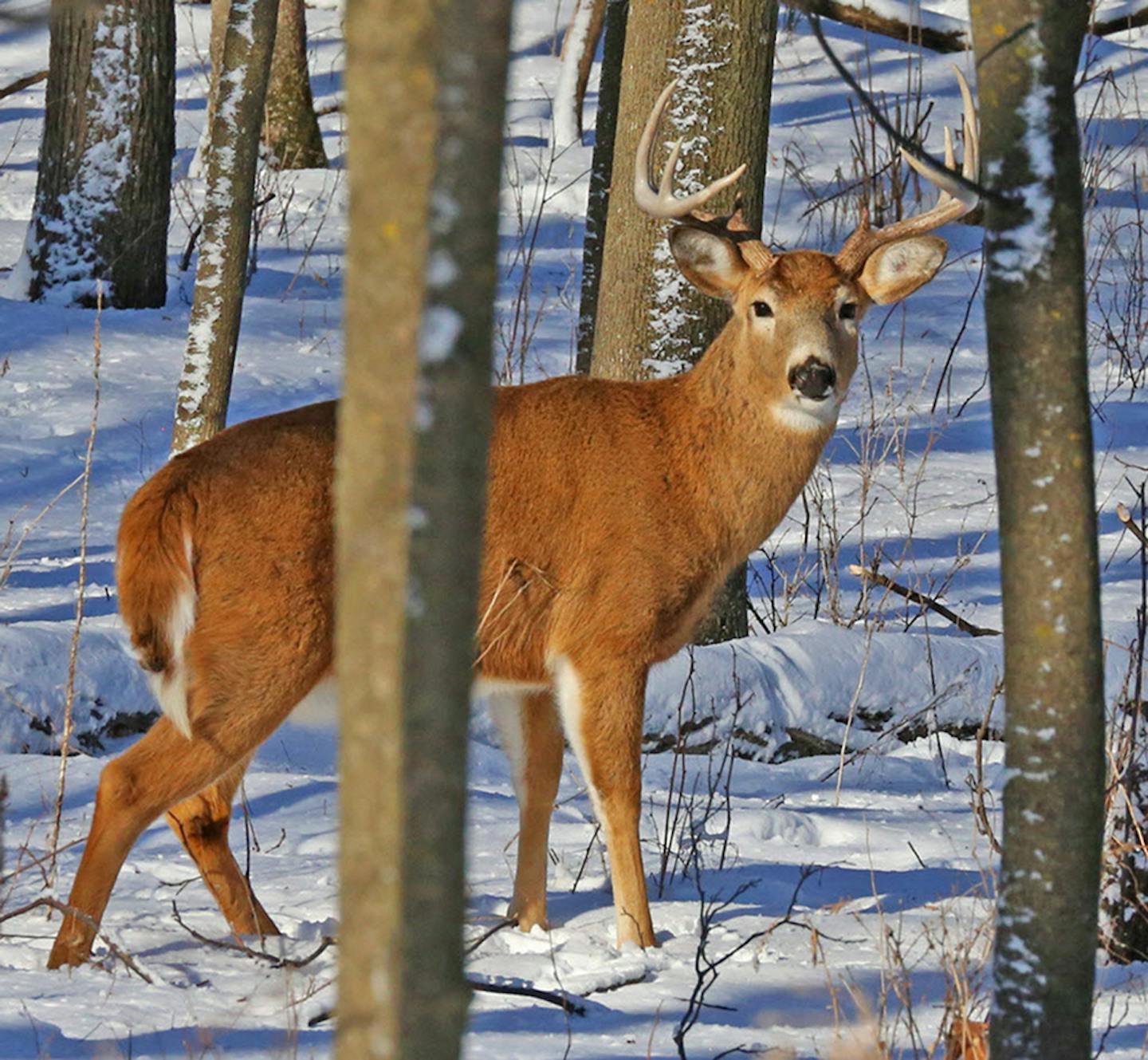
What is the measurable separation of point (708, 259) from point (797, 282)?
33cm

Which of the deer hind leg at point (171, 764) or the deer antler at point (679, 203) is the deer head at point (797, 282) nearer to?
the deer antler at point (679, 203)

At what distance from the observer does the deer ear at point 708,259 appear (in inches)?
217

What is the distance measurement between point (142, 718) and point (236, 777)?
175 cm

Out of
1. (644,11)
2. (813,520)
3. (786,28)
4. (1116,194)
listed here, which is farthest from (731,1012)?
(786,28)

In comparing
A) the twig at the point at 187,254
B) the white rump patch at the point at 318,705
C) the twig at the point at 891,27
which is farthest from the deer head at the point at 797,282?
the twig at the point at 891,27

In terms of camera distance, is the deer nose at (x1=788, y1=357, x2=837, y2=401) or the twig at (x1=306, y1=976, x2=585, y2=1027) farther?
the deer nose at (x1=788, y1=357, x2=837, y2=401)

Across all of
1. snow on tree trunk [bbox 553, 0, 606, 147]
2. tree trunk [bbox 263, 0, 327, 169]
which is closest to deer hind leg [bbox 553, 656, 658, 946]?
tree trunk [bbox 263, 0, 327, 169]

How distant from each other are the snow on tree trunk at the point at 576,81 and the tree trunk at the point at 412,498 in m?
15.1

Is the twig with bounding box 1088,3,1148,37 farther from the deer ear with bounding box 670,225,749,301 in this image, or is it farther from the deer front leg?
the deer front leg

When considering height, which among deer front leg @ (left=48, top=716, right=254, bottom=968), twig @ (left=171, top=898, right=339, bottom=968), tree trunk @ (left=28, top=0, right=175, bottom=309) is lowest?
twig @ (left=171, top=898, right=339, bottom=968)

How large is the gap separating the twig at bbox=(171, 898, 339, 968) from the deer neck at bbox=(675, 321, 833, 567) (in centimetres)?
171

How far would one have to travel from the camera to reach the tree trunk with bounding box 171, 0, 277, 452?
Result: 22.5 feet

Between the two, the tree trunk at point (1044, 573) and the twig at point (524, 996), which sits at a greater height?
the tree trunk at point (1044, 573)

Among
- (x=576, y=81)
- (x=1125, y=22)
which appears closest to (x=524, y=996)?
(x=576, y=81)
